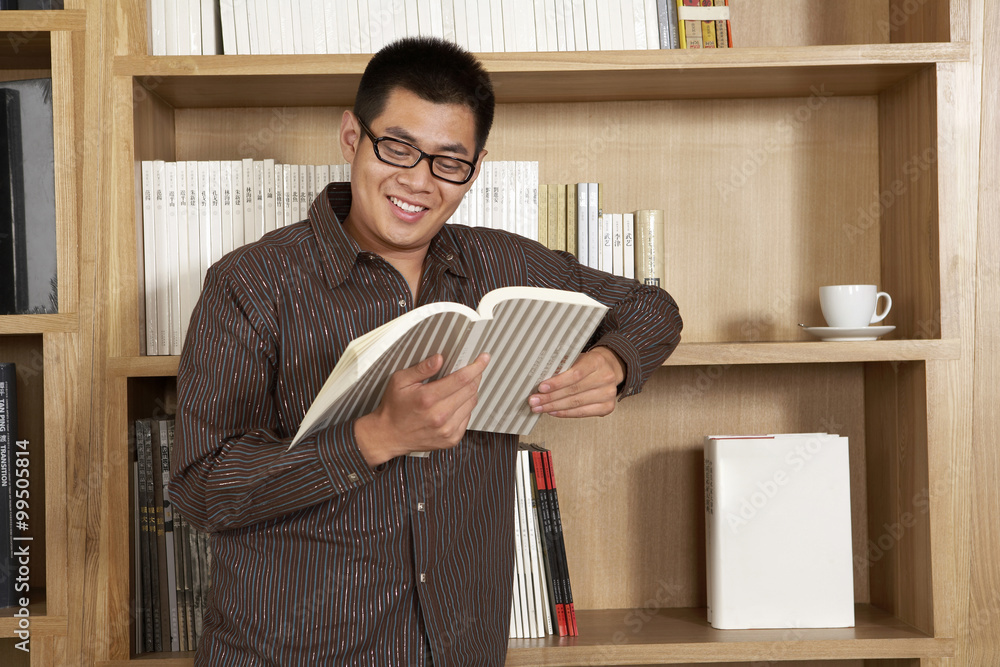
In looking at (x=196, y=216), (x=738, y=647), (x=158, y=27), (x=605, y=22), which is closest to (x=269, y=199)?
(x=196, y=216)

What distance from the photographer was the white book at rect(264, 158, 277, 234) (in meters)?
1.42

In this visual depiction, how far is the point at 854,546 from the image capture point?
162cm

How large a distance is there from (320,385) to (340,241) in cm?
19

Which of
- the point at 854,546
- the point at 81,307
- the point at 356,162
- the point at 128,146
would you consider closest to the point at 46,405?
the point at 81,307

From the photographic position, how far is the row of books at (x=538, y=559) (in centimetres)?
143

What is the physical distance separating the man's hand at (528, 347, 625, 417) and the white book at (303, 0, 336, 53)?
0.74 m

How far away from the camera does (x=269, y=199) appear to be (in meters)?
1.43

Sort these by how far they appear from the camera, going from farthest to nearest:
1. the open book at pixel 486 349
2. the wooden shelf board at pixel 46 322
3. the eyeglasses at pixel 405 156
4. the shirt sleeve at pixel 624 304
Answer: the wooden shelf board at pixel 46 322 < the shirt sleeve at pixel 624 304 < the eyeglasses at pixel 405 156 < the open book at pixel 486 349

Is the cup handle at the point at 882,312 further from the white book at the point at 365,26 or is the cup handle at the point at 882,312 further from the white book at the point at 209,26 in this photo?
the white book at the point at 209,26

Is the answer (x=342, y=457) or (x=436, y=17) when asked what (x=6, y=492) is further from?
(x=436, y=17)

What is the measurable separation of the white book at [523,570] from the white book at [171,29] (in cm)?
92

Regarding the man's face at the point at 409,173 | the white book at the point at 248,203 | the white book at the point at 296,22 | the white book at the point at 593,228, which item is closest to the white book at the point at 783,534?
the white book at the point at 593,228

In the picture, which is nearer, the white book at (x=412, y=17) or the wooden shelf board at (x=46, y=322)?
the wooden shelf board at (x=46, y=322)

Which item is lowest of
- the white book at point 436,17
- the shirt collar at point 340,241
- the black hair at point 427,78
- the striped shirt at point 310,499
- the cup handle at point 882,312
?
the striped shirt at point 310,499
